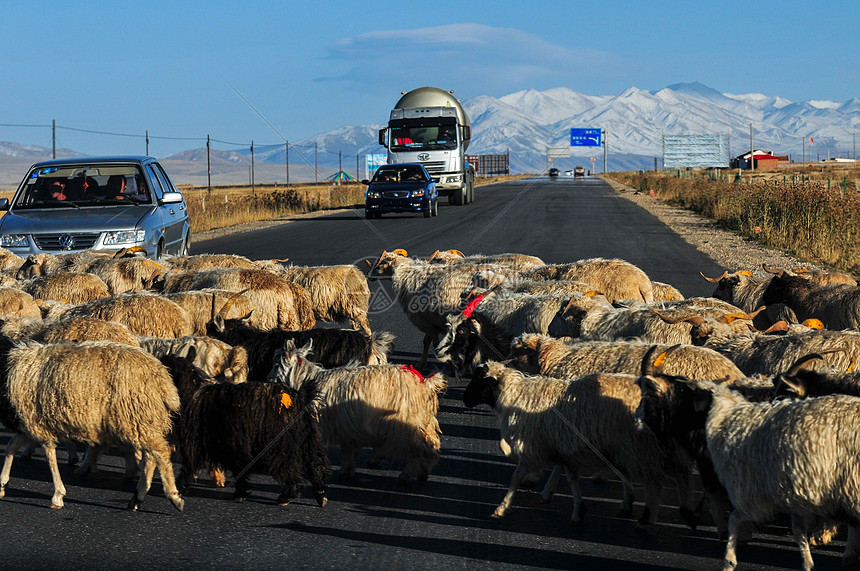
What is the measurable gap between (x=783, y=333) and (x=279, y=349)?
160 inches

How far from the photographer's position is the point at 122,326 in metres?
7.50

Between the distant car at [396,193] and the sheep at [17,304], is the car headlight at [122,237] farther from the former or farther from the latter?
the distant car at [396,193]

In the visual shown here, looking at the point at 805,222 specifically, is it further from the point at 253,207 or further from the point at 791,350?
the point at 253,207

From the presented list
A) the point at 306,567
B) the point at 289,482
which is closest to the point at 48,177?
the point at 289,482

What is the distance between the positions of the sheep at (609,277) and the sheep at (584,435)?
14.5ft

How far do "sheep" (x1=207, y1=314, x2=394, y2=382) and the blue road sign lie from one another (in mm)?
108745

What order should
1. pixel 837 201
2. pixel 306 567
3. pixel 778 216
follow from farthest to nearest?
pixel 778 216, pixel 837 201, pixel 306 567

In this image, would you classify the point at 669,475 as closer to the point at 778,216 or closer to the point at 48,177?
the point at 48,177

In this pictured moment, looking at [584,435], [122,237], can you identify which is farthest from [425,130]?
[584,435]

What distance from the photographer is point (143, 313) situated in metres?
8.42

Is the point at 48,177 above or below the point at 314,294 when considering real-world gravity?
above

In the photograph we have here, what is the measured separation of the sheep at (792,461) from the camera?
4531mm

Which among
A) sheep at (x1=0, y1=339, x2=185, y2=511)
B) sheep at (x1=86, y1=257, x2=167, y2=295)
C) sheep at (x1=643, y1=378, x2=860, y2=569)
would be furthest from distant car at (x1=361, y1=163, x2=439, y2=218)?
sheep at (x1=643, y1=378, x2=860, y2=569)

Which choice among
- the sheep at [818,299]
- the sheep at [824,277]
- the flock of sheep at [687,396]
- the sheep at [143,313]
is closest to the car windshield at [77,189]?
the sheep at [143,313]
